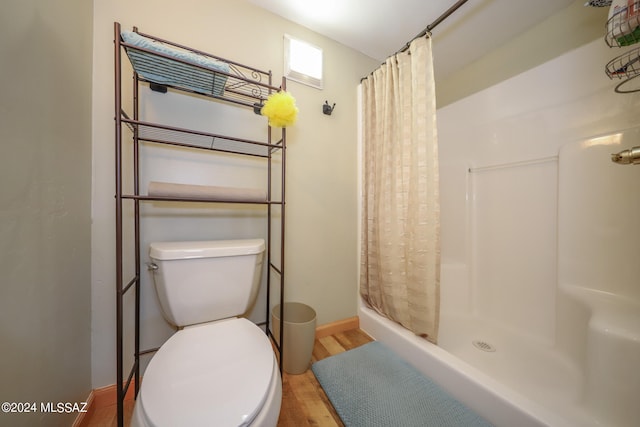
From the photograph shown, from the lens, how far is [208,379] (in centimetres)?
62

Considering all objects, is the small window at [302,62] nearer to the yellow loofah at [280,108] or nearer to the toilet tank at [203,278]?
the yellow loofah at [280,108]

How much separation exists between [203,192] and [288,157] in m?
0.61

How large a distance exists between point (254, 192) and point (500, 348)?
5.83 feet

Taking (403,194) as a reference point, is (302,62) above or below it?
above

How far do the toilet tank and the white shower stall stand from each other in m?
1.00

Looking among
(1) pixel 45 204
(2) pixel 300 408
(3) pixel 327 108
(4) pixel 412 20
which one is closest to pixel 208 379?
(2) pixel 300 408

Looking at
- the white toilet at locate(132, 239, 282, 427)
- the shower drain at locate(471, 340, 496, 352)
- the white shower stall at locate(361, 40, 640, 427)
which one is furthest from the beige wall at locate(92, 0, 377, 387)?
the shower drain at locate(471, 340, 496, 352)

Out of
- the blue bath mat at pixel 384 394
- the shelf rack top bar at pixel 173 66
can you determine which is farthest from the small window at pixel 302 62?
the blue bath mat at pixel 384 394

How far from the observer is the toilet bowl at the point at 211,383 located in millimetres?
528

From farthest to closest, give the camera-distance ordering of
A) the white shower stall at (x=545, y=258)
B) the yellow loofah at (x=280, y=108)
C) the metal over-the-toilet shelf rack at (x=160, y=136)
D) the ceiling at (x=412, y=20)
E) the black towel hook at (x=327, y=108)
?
the black towel hook at (x=327, y=108) → the ceiling at (x=412, y=20) → the yellow loofah at (x=280, y=108) → the white shower stall at (x=545, y=258) → the metal over-the-toilet shelf rack at (x=160, y=136)

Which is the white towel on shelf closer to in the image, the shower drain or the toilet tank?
the toilet tank

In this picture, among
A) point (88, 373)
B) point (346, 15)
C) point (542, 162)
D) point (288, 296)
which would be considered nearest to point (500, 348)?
point (542, 162)

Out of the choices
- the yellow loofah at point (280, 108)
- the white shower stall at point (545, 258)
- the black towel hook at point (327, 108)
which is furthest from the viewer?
the black towel hook at point (327, 108)

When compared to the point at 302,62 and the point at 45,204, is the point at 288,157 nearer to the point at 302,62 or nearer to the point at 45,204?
the point at 302,62
